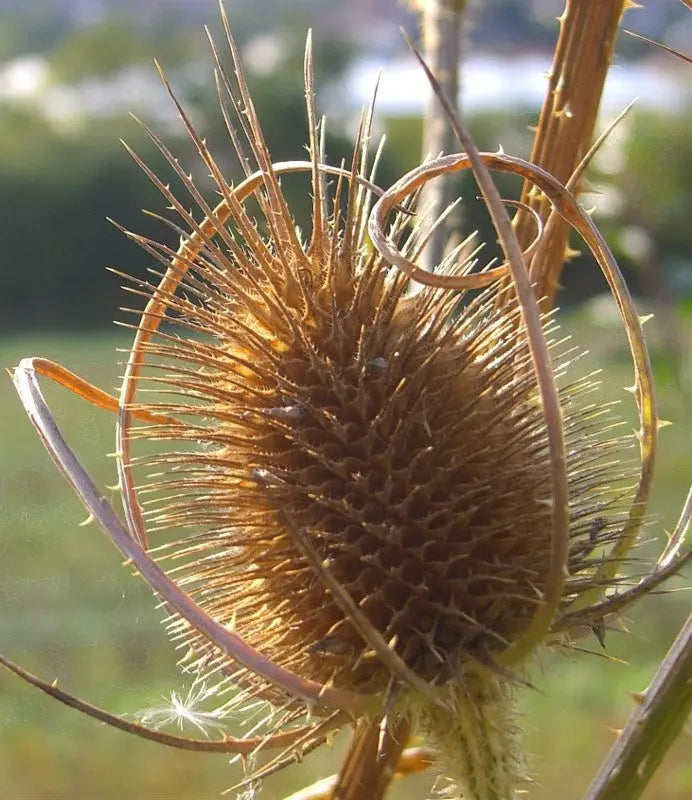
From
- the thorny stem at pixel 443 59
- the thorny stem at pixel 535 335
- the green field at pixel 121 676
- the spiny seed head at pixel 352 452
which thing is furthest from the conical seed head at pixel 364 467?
the green field at pixel 121 676

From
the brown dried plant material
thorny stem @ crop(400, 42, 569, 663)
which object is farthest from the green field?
thorny stem @ crop(400, 42, 569, 663)

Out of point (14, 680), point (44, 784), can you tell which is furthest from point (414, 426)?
point (14, 680)

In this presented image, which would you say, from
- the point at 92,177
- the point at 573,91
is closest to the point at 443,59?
the point at 573,91

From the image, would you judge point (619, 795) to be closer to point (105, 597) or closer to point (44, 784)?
point (44, 784)

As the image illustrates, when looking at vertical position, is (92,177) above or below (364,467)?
above

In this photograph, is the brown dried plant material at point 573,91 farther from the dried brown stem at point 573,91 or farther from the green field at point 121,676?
the green field at point 121,676

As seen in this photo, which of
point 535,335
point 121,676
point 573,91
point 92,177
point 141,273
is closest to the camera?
point 535,335

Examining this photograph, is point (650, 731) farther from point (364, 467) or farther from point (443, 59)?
point (443, 59)
